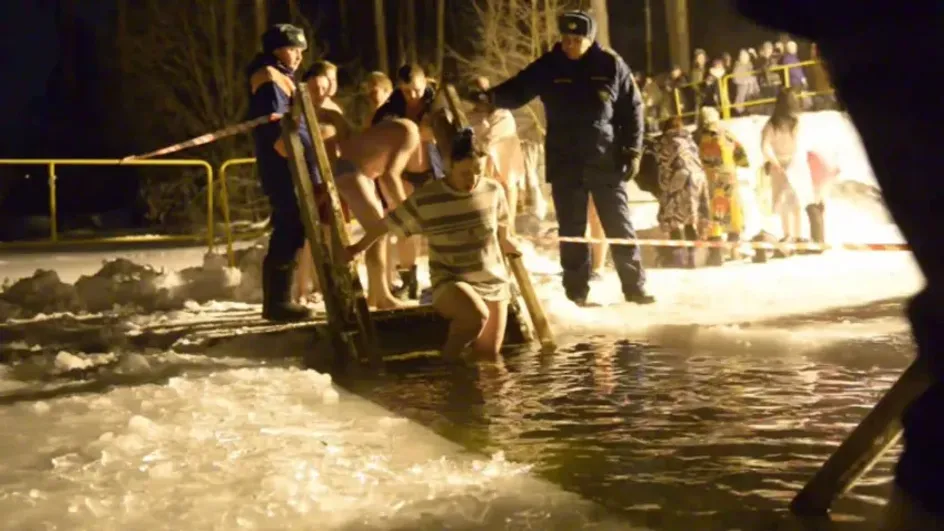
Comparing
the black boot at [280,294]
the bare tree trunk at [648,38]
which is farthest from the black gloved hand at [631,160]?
A: the bare tree trunk at [648,38]

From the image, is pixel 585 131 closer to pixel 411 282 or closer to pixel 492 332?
pixel 411 282

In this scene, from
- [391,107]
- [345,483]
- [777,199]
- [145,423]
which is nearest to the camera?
Result: [345,483]

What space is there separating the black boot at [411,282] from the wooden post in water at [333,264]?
79.9 inches

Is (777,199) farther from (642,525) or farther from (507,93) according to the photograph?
(642,525)

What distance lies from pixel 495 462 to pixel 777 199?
8.68 m

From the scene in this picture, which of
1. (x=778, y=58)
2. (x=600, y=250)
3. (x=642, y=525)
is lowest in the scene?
(x=642, y=525)

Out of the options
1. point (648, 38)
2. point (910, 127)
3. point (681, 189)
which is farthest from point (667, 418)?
point (648, 38)

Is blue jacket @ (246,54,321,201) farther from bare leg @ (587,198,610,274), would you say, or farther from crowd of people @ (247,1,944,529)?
bare leg @ (587,198,610,274)

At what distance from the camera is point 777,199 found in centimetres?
1163

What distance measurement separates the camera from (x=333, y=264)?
593cm

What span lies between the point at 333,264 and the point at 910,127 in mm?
4599

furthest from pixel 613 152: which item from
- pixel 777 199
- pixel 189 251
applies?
pixel 189 251

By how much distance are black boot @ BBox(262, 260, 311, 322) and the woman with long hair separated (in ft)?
20.2

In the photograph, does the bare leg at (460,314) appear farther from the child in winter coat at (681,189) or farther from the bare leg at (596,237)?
the child in winter coat at (681,189)
